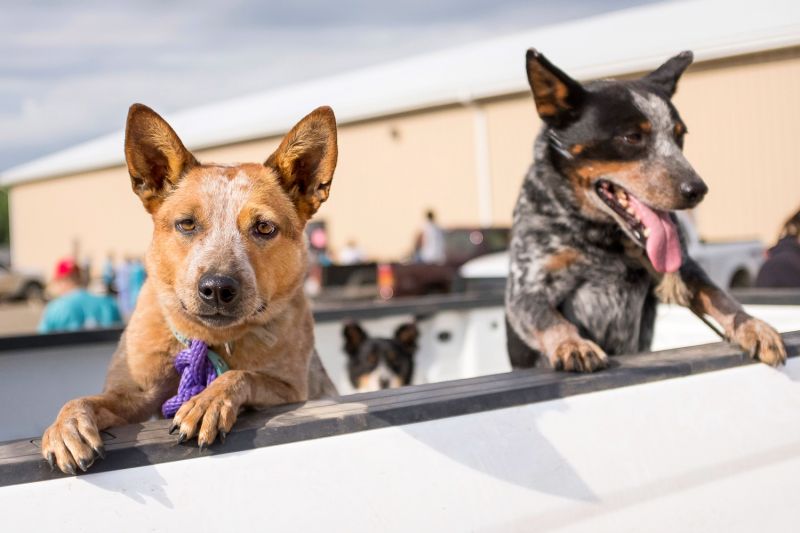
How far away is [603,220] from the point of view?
3416 mm

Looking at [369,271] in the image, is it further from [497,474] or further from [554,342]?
[497,474]

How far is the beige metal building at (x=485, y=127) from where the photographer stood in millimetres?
16203

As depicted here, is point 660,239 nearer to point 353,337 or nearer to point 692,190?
point 692,190

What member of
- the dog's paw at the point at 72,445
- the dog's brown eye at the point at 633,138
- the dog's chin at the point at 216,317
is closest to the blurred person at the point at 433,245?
the dog's brown eye at the point at 633,138

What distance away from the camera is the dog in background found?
16.3 ft

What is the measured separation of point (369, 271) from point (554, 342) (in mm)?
12427

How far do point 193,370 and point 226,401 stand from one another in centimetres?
52

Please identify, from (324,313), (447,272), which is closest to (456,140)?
(447,272)

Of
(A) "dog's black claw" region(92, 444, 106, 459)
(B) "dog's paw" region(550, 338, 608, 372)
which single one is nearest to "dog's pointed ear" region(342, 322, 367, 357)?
(B) "dog's paw" region(550, 338, 608, 372)

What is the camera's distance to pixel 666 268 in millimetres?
3045

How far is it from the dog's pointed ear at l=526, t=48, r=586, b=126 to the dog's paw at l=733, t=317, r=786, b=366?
113 centimetres

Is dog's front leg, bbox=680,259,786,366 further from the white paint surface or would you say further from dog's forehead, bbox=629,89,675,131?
dog's forehead, bbox=629,89,675,131

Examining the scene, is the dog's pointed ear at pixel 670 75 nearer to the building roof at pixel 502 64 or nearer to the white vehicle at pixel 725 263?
the white vehicle at pixel 725 263

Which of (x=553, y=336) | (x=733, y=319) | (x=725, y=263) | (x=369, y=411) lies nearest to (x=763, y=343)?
(x=733, y=319)
